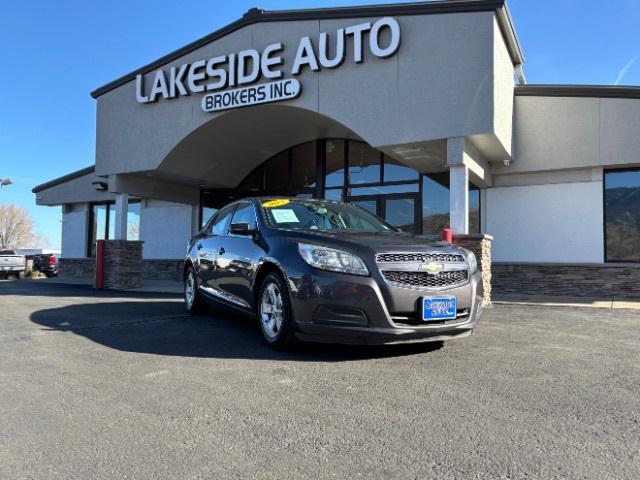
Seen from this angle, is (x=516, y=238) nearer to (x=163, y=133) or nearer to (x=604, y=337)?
(x=604, y=337)

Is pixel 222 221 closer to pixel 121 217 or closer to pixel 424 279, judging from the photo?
pixel 424 279

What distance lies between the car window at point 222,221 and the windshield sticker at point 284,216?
109cm

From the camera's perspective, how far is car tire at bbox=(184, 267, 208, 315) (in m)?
7.44

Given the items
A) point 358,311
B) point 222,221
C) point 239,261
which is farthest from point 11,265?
point 358,311

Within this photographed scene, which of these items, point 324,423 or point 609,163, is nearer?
point 324,423

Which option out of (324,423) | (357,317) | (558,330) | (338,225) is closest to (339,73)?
(338,225)

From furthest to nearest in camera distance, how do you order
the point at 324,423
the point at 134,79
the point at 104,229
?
1. the point at 104,229
2. the point at 134,79
3. the point at 324,423

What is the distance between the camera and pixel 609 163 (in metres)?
11.4

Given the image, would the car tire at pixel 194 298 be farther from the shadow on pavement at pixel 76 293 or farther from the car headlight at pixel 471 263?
the car headlight at pixel 471 263

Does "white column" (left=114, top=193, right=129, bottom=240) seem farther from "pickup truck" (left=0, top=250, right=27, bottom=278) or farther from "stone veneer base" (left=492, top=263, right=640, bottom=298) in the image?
"pickup truck" (left=0, top=250, right=27, bottom=278)

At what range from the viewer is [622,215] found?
1179 centimetres

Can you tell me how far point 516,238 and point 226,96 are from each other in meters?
7.86

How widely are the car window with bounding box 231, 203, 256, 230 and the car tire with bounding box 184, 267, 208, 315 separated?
55.7 inches

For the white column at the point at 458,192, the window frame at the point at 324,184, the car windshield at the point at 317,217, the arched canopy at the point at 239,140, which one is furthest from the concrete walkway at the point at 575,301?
the arched canopy at the point at 239,140
